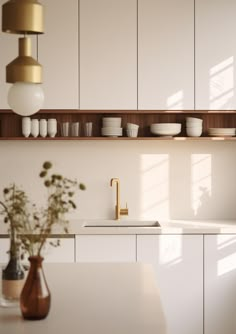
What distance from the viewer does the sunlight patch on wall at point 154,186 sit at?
5051 millimetres

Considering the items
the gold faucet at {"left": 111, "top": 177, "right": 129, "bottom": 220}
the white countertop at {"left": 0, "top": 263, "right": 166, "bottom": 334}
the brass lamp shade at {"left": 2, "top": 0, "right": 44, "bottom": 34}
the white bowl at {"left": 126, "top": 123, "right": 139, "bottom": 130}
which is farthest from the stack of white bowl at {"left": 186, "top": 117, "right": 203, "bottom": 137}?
the brass lamp shade at {"left": 2, "top": 0, "right": 44, "bottom": 34}

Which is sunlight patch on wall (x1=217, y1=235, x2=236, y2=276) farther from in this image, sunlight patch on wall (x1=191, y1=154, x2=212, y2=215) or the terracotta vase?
the terracotta vase

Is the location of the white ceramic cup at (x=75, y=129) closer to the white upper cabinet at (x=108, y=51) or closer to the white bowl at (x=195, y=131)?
the white upper cabinet at (x=108, y=51)

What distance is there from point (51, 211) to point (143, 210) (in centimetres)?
298

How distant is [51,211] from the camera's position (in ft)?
6.95

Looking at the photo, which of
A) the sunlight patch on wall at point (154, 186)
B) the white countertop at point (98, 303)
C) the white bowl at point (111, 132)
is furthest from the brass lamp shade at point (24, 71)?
the sunlight patch on wall at point (154, 186)

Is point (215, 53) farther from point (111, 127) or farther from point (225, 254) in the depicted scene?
point (225, 254)

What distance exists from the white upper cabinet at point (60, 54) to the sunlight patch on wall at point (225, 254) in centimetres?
141

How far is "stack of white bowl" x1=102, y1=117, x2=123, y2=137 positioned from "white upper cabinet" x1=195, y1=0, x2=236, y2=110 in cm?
62

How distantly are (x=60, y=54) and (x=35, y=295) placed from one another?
9.17ft

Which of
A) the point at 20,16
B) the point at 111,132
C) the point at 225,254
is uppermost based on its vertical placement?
the point at 20,16

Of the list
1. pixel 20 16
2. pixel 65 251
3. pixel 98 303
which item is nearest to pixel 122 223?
pixel 65 251

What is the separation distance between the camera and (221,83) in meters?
4.70

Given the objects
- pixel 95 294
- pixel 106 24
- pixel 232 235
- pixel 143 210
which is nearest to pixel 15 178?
pixel 143 210
